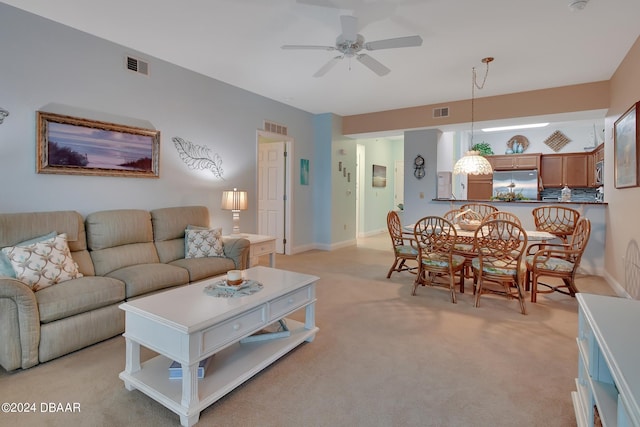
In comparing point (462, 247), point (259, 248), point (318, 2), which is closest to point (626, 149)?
point (462, 247)

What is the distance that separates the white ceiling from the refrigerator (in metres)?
3.89

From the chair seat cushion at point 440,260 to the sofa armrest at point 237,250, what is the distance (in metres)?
2.05

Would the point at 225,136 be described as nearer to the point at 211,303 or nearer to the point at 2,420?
the point at 211,303

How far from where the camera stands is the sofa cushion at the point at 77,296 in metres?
2.24

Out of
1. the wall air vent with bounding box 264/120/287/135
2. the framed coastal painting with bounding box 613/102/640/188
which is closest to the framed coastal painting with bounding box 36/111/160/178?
the wall air vent with bounding box 264/120/287/135

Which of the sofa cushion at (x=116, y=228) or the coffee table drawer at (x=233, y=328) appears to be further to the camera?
the sofa cushion at (x=116, y=228)

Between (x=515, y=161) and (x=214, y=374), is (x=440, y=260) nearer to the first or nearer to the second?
(x=214, y=374)

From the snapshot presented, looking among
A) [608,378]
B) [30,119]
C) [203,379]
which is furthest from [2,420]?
[608,378]

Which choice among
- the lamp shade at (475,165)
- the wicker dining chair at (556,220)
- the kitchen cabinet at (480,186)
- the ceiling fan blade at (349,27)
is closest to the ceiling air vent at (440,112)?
the lamp shade at (475,165)

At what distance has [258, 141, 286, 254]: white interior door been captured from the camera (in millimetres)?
6047

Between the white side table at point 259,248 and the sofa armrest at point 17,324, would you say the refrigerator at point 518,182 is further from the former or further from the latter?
the sofa armrest at point 17,324

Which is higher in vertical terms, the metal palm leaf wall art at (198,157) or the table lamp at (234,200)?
Answer: the metal palm leaf wall art at (198,157)

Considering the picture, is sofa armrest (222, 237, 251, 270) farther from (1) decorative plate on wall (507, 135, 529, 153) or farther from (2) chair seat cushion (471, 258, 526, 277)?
(1) decorative plate on wall (507, 135, 529, 153)

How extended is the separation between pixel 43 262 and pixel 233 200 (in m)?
2.11
